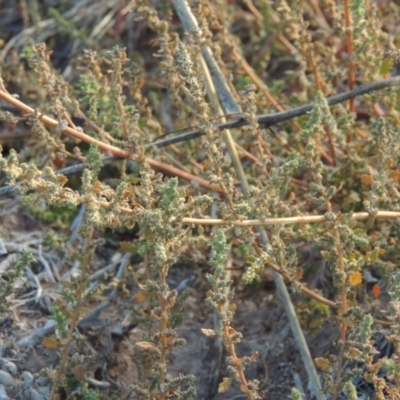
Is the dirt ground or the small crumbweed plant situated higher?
the small crumbweed plant

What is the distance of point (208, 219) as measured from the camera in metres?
2.02

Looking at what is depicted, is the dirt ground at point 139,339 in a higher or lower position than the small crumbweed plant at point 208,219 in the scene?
lower

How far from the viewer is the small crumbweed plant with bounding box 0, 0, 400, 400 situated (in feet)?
6.34

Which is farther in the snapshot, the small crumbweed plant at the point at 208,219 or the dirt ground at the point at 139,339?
the dirt ground at the point at 139,339

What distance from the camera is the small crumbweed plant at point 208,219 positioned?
1.93m

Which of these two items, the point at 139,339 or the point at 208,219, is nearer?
the point at 208,219

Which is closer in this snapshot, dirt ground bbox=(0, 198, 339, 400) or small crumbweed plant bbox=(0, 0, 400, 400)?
small crumbweed plant bbox=(0, 0, 400, 400)

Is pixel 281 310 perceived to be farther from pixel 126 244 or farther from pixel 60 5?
pixel 60 5

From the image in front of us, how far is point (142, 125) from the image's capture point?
305 centimetres

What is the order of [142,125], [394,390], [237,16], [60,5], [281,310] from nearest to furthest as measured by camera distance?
[394,390], [281,310], [142,125], [237,16], [60,5]

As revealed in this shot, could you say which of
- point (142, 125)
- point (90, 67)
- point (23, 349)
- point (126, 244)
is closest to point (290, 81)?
point (142, 125)

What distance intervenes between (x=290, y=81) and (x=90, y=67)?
99 centimetres

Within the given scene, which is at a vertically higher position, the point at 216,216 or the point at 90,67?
the point at 90,67

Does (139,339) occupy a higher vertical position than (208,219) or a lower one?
lower
